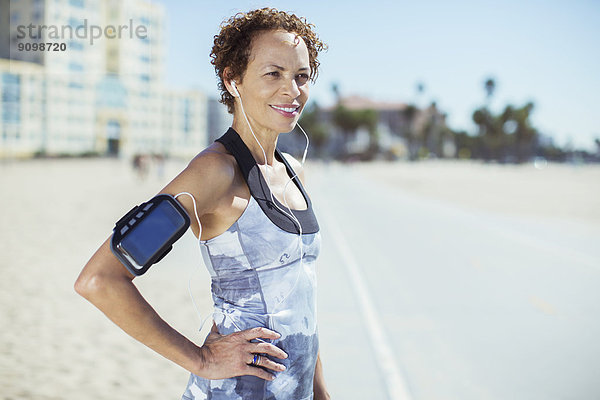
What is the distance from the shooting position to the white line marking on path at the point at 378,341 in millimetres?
4660

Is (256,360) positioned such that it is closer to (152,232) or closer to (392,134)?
(152,232)

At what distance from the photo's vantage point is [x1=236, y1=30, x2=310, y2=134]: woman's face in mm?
1739

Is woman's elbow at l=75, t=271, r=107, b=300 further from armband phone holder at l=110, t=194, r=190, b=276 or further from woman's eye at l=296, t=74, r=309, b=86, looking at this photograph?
woman's eye at l=296, t=74, r=309, b=86

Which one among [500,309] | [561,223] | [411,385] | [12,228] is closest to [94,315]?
[411,385]

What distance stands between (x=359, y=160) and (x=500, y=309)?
127580mm

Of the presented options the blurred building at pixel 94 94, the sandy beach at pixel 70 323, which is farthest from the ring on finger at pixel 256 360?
the blurred building at pixel 94 94

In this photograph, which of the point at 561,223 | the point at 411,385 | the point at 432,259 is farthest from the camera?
the point at 561,223

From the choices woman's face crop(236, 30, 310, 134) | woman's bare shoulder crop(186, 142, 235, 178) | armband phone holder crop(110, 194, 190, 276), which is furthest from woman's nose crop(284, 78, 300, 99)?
armband phone holder crop(110, 194, 190, 276)

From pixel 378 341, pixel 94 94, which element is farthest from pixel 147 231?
pixel 94 94

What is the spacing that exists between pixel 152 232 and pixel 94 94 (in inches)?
3616

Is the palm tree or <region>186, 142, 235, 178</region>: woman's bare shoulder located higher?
the palm tree

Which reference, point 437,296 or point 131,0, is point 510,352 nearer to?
point 437,296

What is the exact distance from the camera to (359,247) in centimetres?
1223

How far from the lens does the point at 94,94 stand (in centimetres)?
8662
